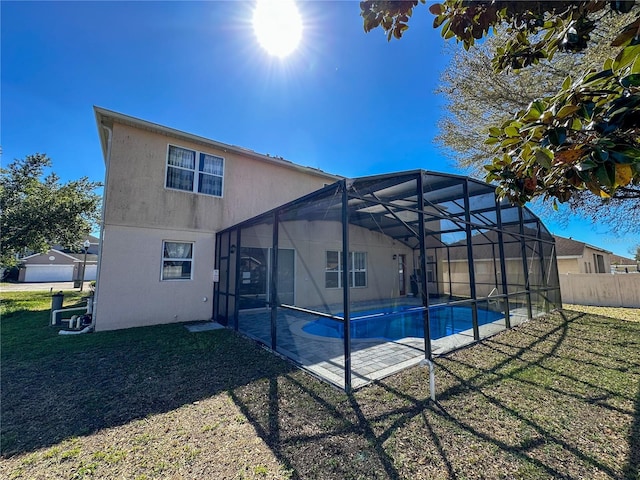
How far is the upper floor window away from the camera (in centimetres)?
818

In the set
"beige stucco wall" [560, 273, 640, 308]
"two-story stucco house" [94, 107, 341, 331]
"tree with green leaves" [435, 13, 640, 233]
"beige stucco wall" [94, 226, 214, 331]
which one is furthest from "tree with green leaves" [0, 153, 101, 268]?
"beige stucco wall" [560, 273, 640, 308]

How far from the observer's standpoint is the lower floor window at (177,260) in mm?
7898

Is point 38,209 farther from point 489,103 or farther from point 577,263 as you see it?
point 577,263

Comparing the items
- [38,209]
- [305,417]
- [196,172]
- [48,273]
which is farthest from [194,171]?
[48,273]

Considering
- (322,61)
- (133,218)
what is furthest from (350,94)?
(133,218)

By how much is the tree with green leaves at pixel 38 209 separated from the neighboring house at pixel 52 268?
1411 cm

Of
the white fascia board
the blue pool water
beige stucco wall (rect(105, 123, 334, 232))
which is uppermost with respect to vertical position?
the white fascia board

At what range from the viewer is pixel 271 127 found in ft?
31.7

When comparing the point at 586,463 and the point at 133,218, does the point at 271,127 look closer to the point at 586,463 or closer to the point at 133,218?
the point at 133,218

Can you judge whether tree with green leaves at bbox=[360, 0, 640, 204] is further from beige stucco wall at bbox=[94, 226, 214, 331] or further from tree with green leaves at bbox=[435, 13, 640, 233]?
beige stucco wall at bbox=[94, 226, 214, 331]

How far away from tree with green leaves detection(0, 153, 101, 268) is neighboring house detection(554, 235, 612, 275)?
26.9 metres

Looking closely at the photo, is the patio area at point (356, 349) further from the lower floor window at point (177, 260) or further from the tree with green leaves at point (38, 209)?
the tree with green leaves at point (38, 209)

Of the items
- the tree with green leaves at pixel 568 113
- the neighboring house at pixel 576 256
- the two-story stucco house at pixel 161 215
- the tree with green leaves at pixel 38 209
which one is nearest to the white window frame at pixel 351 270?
the two-story stucco house at pixel 161 215

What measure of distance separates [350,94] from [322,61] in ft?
5.71
